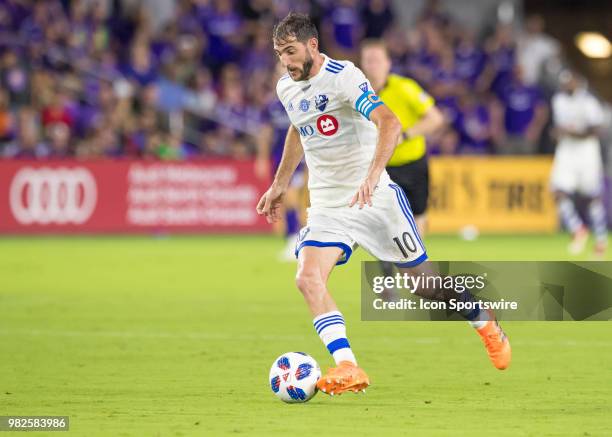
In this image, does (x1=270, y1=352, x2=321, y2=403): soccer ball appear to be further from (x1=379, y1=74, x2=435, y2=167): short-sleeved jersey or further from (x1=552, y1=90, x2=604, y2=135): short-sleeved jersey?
(x1=552, y1=90, x2=604, y2=135): short-sleeved jersey

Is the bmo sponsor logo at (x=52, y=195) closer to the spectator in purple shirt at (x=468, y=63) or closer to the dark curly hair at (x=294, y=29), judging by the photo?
the spectator in purple shirt at (x=468, y=63)

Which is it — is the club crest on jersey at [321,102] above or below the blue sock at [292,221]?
above

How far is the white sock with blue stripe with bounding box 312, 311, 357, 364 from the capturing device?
7.32 meters

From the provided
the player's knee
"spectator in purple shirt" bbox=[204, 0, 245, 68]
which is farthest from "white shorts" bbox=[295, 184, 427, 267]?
"spectator in purple shirt" bbox=[204, 0, 245, 68]

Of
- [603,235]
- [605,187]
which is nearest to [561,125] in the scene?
[603,235]

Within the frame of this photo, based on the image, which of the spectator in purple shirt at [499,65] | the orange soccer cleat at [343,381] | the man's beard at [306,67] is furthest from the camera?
the spectator in purple shirt at [499,65]

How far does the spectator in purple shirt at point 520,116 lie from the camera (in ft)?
83.5

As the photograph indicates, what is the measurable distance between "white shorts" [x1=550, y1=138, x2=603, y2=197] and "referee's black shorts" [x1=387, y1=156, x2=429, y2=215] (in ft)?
26.6

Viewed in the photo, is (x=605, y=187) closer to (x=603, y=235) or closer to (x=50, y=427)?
(x=603, y=235)

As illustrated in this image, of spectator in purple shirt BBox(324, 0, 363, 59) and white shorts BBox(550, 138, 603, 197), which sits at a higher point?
spectator in purple shirt BBox(324, 0, 363, 59)

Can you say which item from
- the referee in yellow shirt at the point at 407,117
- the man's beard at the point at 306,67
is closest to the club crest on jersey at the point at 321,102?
the man's beard at the point at 306,67

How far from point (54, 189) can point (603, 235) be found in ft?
29.4

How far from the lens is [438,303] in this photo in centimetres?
881

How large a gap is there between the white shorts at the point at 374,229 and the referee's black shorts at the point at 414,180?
386 centimetres
